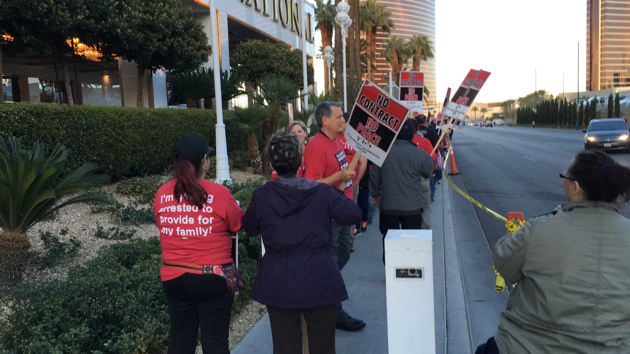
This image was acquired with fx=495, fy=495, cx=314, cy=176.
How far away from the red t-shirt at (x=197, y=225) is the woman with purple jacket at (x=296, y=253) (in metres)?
0.14

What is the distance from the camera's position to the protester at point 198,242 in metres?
2.84

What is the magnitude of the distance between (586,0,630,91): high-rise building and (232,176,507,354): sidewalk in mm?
132709

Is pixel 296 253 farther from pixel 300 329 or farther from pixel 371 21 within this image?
pixel 371 21

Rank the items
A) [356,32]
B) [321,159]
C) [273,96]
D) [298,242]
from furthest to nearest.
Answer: [356,32]
[273,96]
[321,159]
[298,242]

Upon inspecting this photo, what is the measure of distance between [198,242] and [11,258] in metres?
2.99

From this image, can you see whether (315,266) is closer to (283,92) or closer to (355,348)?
(355,348)

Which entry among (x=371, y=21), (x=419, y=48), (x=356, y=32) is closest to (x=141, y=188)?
(x=356, y=32)

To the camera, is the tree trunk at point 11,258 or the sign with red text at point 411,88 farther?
the sign with red text at point 411,88

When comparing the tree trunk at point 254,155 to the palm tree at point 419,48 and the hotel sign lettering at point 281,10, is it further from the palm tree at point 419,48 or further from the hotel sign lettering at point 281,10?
the palm tree at point 419,48

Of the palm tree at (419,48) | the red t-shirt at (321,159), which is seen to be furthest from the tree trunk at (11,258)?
the palm tree at (419,48)

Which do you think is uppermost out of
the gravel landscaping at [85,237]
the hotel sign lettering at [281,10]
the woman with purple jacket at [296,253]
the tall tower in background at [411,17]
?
the tall tower in background at [411,17]

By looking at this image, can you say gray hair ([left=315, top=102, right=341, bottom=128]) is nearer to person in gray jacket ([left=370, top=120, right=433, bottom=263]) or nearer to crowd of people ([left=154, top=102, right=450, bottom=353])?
person in gray jacket ([left=370, top=120, right=433, bottom=263])

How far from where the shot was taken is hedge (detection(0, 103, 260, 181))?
7.45m

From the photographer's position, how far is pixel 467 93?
33.1ft
